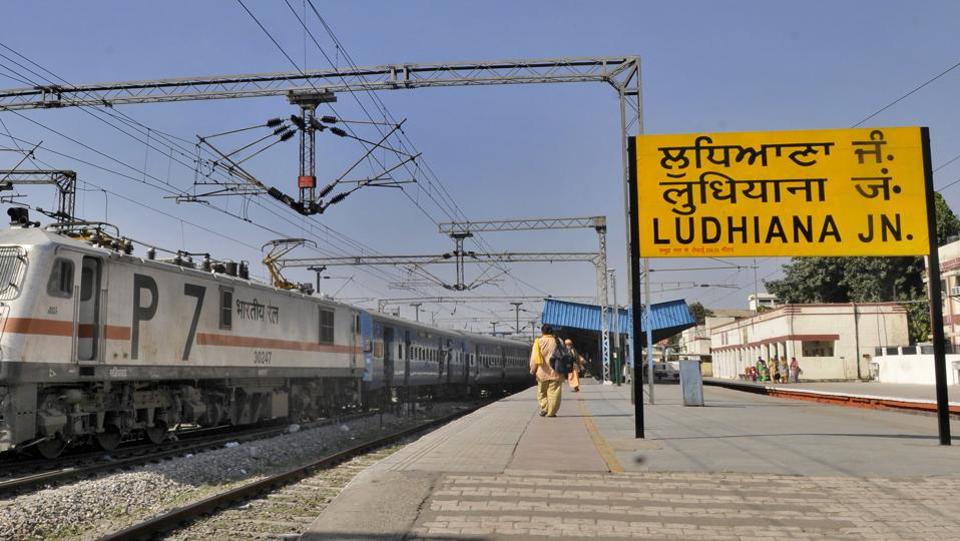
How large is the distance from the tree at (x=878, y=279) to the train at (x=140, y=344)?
130 ft

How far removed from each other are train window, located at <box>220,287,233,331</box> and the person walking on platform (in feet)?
19.4

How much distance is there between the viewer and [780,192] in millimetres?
10852

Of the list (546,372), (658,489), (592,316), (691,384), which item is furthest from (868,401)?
(592,316)

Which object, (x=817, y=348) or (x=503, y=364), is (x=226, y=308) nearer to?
(x=503, y=364)

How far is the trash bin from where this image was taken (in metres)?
18.7

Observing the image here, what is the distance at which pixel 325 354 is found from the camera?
19922mm

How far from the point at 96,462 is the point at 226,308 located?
4556mm

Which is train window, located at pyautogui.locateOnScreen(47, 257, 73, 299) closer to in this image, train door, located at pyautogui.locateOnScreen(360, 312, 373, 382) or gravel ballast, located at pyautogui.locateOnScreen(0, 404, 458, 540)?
gravel ballast, located at pyautogui.locateOnScreen(0, 404, 458, 540)

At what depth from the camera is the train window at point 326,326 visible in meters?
19.8

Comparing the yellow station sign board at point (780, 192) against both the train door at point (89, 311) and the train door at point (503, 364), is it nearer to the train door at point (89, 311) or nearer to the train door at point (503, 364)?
the train door at point (89, 311)

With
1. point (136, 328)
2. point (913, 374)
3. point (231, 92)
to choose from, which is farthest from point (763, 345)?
point (136, 328)

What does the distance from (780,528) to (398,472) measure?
354 cm

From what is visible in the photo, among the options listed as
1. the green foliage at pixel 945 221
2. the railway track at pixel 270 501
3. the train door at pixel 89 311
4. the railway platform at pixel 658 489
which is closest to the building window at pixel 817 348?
the green foliage at pixel 945 221

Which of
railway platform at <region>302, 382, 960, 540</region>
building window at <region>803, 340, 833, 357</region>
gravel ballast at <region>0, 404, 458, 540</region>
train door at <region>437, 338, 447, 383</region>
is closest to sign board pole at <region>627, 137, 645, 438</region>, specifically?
railway platform at <region>302, 382, 960, 540</region>
